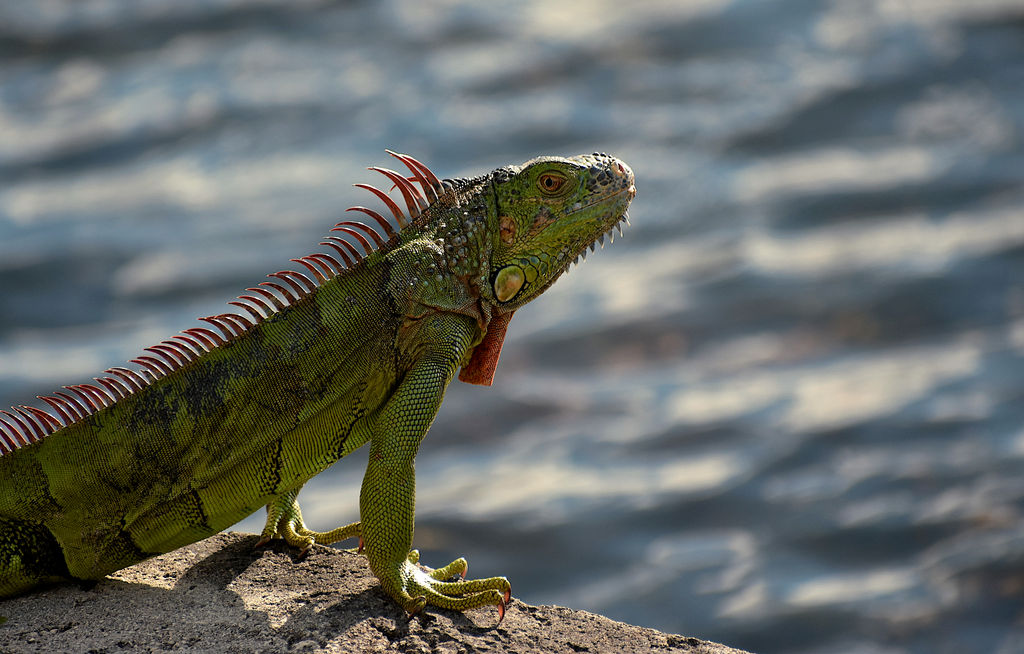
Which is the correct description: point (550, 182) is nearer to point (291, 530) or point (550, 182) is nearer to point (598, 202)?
point (598, 202)

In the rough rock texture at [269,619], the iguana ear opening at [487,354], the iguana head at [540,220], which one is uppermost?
the iguana head at [540,220]

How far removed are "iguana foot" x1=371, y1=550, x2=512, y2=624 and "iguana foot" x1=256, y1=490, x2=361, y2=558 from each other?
71cm

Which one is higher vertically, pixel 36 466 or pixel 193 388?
pixel 193 388

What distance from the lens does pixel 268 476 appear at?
5.91 metres

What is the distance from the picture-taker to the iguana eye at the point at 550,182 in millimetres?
6059

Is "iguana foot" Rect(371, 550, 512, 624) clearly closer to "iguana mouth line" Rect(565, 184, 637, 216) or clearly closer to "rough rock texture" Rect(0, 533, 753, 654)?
"rough rock texture" Rect(0, 533, 753, 654)

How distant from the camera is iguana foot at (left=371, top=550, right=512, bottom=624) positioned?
5832mm

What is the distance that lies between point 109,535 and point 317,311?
1.51 meters

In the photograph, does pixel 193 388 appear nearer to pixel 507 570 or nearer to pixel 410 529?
pixel 410 529

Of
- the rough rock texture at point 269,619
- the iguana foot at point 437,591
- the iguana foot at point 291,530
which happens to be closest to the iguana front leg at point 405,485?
the iguana foot at point 437,591

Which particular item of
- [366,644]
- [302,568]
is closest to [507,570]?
[302,568]

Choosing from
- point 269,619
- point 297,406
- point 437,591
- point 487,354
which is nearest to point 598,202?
point 487,354

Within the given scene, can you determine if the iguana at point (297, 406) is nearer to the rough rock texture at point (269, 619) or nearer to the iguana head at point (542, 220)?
the iguana head at point (542, 220)

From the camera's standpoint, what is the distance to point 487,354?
639 cm
